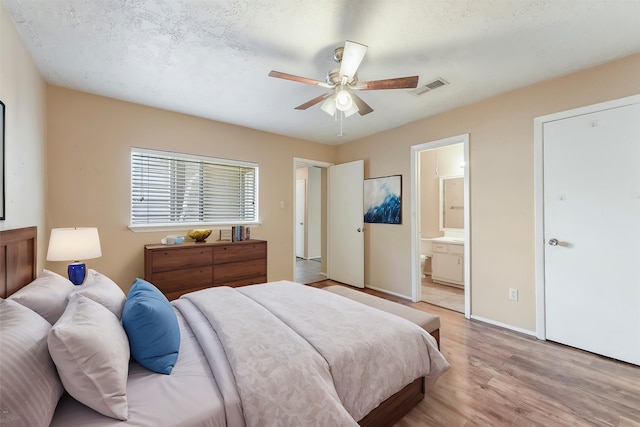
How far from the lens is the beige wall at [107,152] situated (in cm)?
268

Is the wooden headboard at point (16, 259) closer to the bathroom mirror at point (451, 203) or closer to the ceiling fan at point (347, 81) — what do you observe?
the ceiling fan at point (347, 81)

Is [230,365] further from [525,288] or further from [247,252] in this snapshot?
[525,288]

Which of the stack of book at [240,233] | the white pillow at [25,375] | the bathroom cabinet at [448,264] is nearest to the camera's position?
the white pillow at [25,375]

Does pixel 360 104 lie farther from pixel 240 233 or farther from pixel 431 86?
pixel 240 233

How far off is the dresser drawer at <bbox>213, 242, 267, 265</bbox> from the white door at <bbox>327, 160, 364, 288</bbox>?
158cm

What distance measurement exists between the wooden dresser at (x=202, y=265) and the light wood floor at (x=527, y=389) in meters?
2.36

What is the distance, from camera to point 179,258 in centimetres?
300

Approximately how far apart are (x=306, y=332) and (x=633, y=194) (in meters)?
2.78

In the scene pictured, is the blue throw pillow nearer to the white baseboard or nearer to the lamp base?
the lamp base

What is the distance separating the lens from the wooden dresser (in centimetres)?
288

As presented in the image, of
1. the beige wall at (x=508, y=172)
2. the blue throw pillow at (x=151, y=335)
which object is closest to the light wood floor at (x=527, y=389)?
the beige wall at (x=508, y=172)

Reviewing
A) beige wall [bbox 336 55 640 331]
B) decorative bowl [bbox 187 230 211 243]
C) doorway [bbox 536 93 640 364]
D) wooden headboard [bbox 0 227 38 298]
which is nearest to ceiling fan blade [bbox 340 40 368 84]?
beige wall [bbox 336 55 640 331]

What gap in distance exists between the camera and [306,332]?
1.49m

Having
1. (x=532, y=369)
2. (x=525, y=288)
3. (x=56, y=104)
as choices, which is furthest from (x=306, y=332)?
(x=56, y=104)
